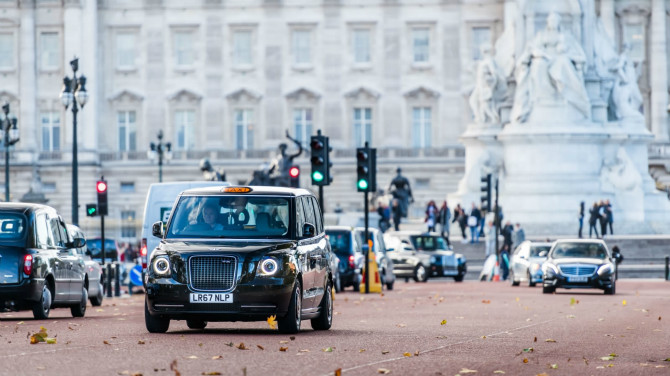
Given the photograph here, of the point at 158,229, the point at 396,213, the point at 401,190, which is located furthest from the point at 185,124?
the point at 158,229

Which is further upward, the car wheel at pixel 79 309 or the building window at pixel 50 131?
the building window at pixel 50 131

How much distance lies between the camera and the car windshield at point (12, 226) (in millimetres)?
25781

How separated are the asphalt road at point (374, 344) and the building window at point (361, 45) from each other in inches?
2973

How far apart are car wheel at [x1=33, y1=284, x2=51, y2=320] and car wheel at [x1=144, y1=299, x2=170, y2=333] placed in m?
4.46

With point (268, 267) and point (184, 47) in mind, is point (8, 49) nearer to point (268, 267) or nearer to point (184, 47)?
point (184, 47)

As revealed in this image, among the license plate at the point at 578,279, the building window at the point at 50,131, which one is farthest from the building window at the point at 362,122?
the license plate at the point at 578,279

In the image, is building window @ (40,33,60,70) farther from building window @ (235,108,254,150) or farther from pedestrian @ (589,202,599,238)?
pedestrian @ (589,202,599,238)

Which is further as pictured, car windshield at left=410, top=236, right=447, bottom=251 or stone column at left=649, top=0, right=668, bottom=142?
stone column at left=649, top=0, right=668, bottom=142

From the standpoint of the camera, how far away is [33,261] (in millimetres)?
25672

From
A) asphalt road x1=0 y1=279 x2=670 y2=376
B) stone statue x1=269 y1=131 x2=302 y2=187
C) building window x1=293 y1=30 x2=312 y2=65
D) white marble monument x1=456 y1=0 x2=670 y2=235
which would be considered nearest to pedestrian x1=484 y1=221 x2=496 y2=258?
white marble monument x1=456 y1=0 x2=670 y2=235

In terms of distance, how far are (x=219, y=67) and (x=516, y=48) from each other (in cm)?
4428

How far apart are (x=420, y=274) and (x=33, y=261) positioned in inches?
1169

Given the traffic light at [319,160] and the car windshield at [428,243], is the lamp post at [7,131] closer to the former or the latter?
the car windshield at [428,243]

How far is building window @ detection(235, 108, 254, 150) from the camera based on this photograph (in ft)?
352
